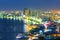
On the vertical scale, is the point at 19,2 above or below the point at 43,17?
above

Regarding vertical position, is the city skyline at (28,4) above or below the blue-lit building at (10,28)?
above

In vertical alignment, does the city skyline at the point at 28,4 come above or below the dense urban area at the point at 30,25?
above

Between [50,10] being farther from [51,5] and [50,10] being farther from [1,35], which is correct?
[1,35]

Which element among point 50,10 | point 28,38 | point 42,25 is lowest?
point 28,38

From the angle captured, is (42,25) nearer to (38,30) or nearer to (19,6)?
(38,30)

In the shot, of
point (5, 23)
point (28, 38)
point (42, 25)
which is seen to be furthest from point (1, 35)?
point (42, 25)

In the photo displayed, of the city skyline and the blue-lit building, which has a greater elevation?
the city skyline

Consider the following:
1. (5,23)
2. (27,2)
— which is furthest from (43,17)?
(5,23)

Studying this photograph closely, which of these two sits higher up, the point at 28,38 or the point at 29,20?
the point at 29,20

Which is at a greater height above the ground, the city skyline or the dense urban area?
the city skyline
